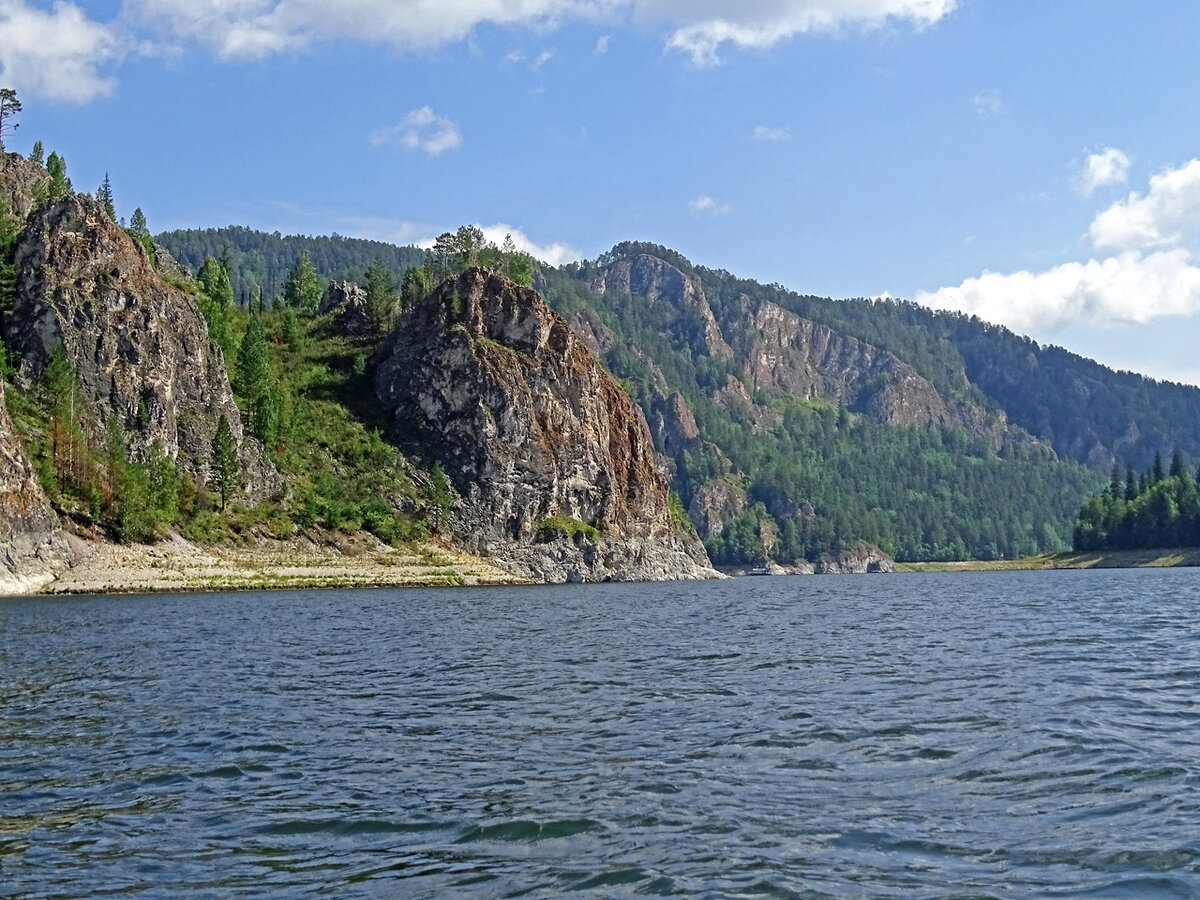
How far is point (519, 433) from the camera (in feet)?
541

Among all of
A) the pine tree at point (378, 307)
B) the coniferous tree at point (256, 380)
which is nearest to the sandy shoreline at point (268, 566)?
the coniferous tree at point (256, 380)

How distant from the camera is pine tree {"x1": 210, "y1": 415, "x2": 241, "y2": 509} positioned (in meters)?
124

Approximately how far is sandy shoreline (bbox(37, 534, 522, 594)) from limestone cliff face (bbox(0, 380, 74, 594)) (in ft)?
5.22

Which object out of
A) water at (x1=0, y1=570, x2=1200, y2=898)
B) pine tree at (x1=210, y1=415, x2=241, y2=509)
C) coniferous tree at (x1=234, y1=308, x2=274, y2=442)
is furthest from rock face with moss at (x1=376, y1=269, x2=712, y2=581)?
water at (x1=0, y1=570, x2=1200, y2=898)

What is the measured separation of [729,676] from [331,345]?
A: 158395 mm

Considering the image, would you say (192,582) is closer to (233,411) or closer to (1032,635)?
(233,411)

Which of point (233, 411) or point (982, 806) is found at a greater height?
point (233, 411)

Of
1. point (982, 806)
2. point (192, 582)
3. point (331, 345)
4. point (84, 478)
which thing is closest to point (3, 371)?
point (84, 478)

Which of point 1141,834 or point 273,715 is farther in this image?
point 273,715

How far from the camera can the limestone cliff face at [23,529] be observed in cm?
8656

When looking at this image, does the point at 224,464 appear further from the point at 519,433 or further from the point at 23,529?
the point at 519,433

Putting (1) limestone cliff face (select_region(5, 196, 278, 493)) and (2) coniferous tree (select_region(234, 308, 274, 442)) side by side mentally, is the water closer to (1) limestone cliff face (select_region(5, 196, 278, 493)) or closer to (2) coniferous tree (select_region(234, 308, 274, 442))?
(1) limestone cliff face (select_region(5, 196, 278, 493))

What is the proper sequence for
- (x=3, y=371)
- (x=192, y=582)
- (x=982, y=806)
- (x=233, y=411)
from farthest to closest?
(x=233, y=411) < (x=3, y=371) < (x=192, y=582) < (x=982, y=806)

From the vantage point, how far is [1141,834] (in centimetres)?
1641
